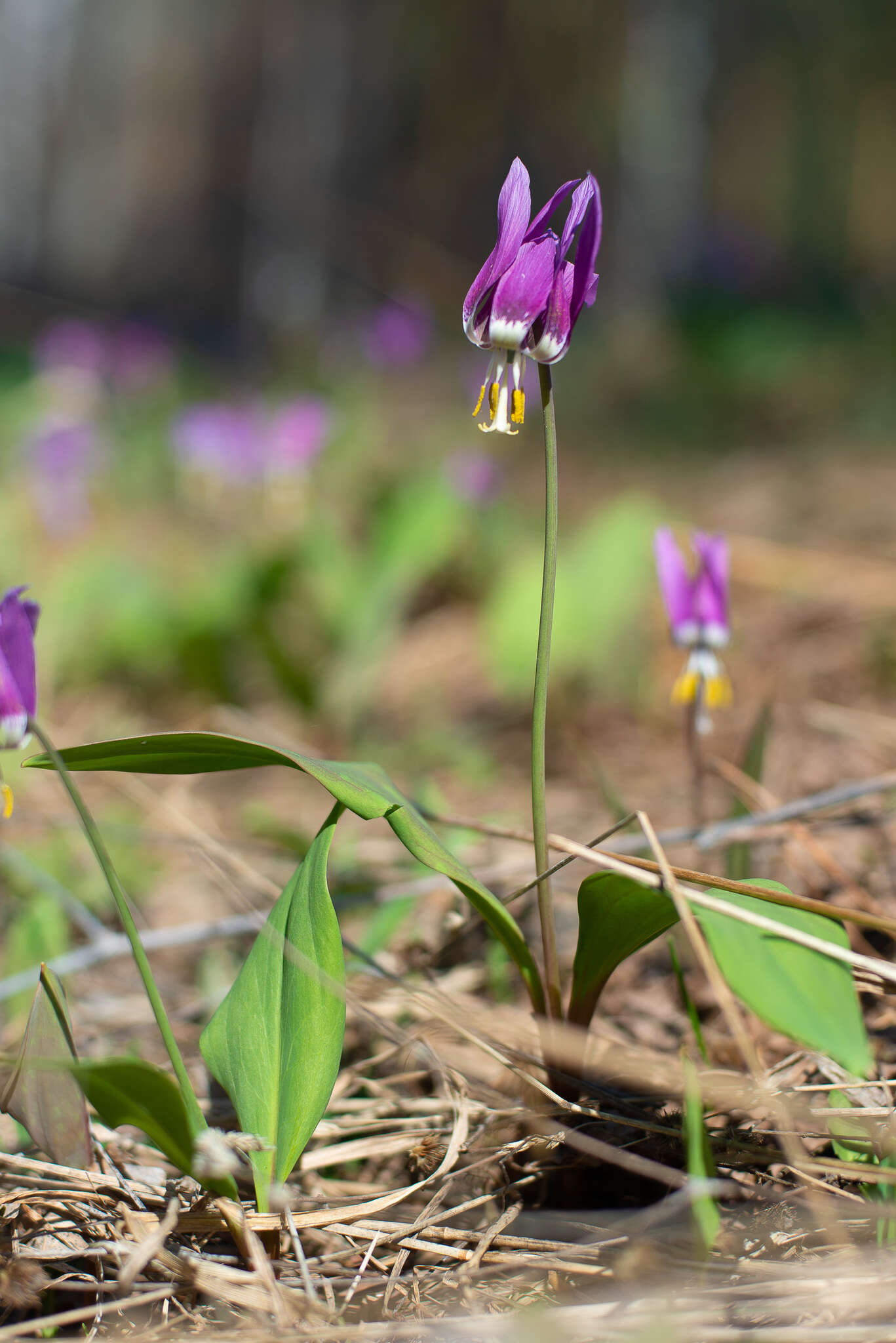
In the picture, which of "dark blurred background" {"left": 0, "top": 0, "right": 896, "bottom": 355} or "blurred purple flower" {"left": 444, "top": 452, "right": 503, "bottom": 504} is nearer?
"blurred purple flower" {"left": 444, "top": 452, "right": 503, "bottom": 504}

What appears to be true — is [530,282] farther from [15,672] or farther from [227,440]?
[227,440]

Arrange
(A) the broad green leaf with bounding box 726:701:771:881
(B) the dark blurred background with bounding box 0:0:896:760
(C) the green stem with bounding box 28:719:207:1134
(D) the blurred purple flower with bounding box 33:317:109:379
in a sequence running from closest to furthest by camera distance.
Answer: (C) the green stem with bounding box 28:719:207:1134 < (A) the broad green leaf with bounding box 726:701:771:881 < (B) the dark blurred background with bounding box 0:0:896:760 < (D) the blurred purple flower with bounding box 33:317:109:379

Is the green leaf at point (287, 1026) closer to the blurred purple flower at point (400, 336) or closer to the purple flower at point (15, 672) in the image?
the purple flower at point (15, 672)

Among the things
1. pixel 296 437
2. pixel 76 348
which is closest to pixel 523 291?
pixel 296 437

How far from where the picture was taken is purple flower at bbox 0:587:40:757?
875mm

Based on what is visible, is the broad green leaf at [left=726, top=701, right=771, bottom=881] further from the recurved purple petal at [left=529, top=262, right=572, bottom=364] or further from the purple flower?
the purple flower

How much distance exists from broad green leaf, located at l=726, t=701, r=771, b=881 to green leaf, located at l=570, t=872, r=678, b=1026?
37 cm

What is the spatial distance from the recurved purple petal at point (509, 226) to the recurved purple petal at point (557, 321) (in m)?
0.05

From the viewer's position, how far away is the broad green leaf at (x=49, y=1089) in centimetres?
86

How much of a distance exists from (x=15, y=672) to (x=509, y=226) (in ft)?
1.96

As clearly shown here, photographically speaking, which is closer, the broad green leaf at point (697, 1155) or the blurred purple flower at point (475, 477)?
the broad green leaf at point (697, 1155)

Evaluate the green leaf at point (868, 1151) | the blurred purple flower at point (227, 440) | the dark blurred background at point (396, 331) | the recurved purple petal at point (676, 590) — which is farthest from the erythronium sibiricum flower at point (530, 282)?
the blurred purple flower at point (227, 440)

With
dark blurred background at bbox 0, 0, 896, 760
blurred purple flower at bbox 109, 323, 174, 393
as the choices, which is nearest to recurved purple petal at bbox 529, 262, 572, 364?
dark blurred background at bbox 0, 0, 896, 760

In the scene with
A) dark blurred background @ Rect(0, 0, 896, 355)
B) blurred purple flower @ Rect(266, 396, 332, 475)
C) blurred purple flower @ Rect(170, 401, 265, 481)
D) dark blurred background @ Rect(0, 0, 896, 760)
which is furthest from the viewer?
dark blurred background @ Rect(0, 0, 896, 355)
